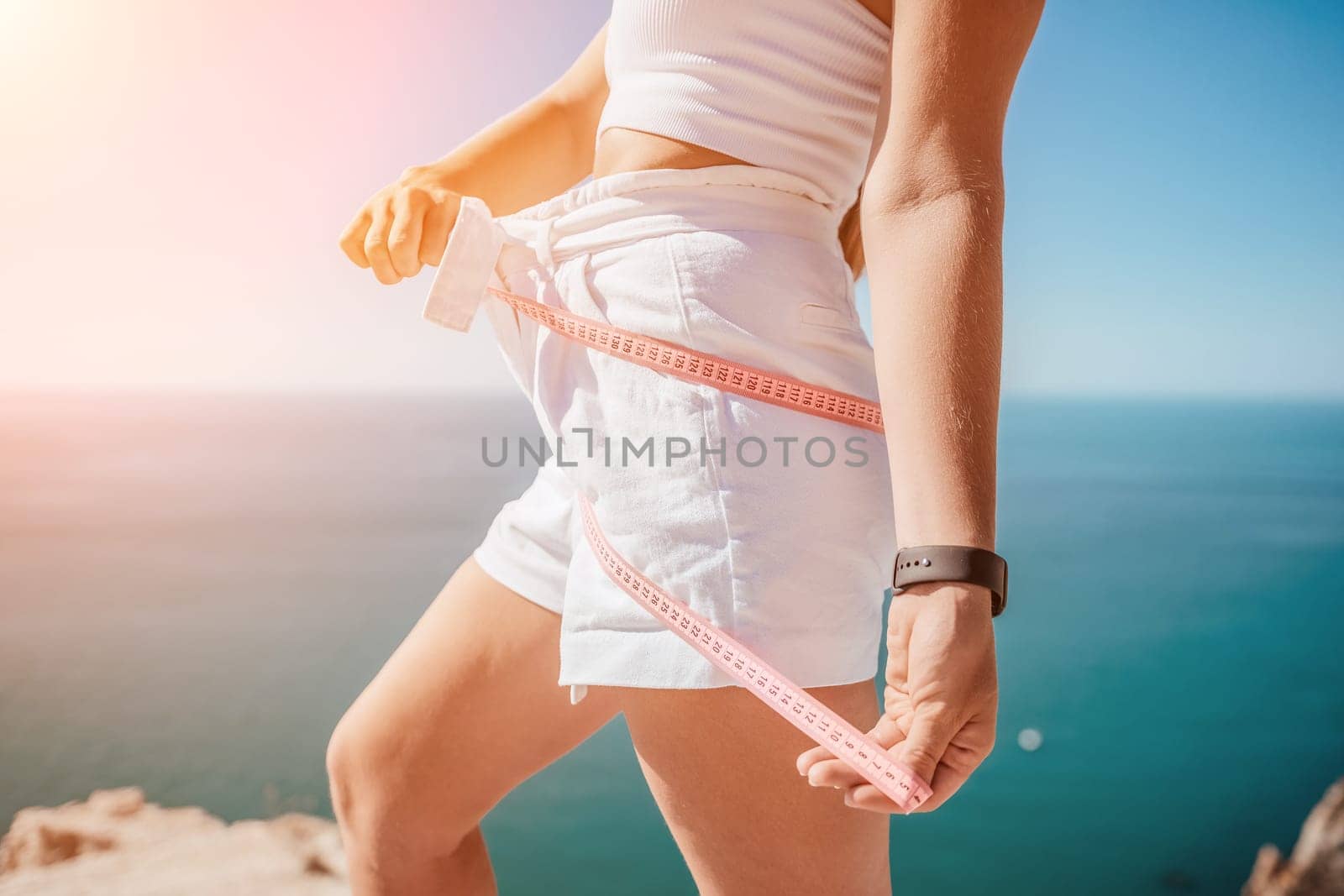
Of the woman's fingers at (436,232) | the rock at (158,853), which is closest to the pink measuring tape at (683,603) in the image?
the woman's fingers at (436,232)

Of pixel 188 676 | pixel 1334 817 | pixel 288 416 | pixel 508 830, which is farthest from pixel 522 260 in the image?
pixel 288 416

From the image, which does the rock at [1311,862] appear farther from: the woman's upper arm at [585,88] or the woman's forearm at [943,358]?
the woman's upper arm at [585,88]

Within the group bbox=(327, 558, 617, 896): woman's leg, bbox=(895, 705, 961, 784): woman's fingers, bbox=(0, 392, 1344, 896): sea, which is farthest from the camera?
bbox=(0, 392, 1344, 896): sea

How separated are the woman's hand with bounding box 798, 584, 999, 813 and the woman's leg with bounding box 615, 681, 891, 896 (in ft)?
0.27

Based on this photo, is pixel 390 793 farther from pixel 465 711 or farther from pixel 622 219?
pixel 622 219

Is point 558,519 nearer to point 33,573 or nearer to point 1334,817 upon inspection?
point 1334,817

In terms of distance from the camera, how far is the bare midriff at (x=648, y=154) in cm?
58

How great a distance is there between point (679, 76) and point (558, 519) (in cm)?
34

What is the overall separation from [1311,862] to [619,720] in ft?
5.65

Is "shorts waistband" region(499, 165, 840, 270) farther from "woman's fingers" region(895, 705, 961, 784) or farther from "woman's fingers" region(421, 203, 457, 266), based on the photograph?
"woman's fingers" region(895, 705, 961, 784)

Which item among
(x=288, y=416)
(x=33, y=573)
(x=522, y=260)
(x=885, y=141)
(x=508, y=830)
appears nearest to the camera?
(x=885, y=141)

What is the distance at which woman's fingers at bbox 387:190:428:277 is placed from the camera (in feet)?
2.03

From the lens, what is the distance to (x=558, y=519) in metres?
0.68

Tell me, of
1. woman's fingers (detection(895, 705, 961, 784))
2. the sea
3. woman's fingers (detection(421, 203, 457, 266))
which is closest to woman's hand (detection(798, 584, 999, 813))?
woman's fingers (detection(895, 705, 961, 784))
